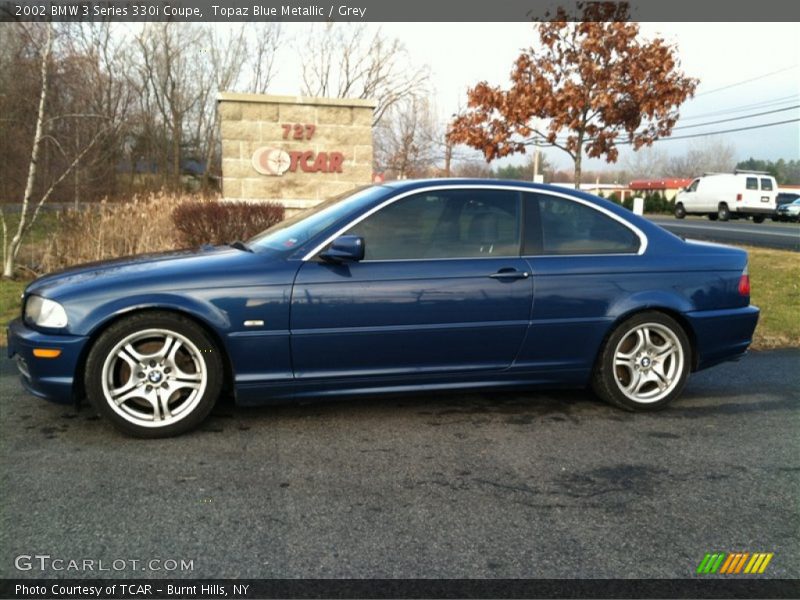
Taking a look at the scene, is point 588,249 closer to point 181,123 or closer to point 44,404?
point 44,404

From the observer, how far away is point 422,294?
13.0 ft

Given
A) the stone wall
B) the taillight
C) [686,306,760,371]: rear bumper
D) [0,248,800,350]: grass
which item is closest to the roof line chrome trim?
[686,306,760,371]: rear bumper

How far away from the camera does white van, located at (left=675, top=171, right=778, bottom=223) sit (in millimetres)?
31172

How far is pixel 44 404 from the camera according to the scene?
4.27 metres

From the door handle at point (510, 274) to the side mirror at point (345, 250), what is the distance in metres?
0.85

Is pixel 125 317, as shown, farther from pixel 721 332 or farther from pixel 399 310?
pixel 721 332

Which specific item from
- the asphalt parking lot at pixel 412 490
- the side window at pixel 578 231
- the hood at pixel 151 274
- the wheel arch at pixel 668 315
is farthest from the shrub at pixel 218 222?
the wheel arch at pixel 668 315

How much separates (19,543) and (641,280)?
3703 mm

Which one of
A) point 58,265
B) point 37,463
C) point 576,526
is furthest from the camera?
point 58,265

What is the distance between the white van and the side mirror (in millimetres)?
32033

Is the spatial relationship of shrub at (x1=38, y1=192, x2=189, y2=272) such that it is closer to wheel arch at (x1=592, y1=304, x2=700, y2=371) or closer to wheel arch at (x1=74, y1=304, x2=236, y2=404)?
wheel arch at (x1=74, y1=304, x2=236, y2=404)

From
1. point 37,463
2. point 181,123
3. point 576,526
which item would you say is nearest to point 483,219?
point 576,526

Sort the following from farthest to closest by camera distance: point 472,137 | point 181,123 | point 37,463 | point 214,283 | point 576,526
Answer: point 181,123, point 472,137, point 214,283, point 37,463, point 576,526

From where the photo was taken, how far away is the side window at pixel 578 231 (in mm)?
4363
